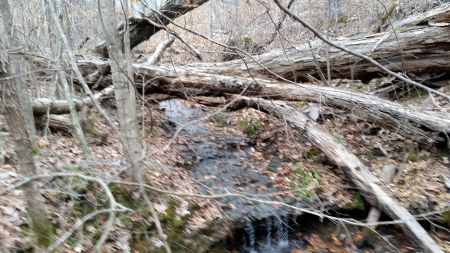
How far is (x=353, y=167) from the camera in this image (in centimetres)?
565

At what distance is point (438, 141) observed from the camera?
6348 mm

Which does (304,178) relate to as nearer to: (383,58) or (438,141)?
(438,141)

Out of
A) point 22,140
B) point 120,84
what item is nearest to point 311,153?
point 120,84

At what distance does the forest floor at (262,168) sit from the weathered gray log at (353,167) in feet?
1.07

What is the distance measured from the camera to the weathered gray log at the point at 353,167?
4.33 meters

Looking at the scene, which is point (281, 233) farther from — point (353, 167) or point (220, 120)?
point (220, 120)

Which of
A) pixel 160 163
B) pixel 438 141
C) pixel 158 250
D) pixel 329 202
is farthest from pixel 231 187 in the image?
pixel 438 141

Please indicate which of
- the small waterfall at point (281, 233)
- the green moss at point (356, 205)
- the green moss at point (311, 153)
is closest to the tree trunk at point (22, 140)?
the small waterfall at point (281, 233)

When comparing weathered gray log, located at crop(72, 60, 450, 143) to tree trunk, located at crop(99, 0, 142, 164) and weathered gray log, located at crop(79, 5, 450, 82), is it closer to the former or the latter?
weathered gray log, located at crop(79, 5, 450, 82)

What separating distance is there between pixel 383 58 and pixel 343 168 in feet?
9.81

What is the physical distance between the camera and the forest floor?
3688mm

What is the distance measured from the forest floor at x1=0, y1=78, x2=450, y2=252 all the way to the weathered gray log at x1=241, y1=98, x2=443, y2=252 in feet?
1.07

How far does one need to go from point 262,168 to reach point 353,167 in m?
1.88

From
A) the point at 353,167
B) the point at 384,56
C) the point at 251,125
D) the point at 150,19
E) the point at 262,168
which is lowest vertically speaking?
the point at 262,168
